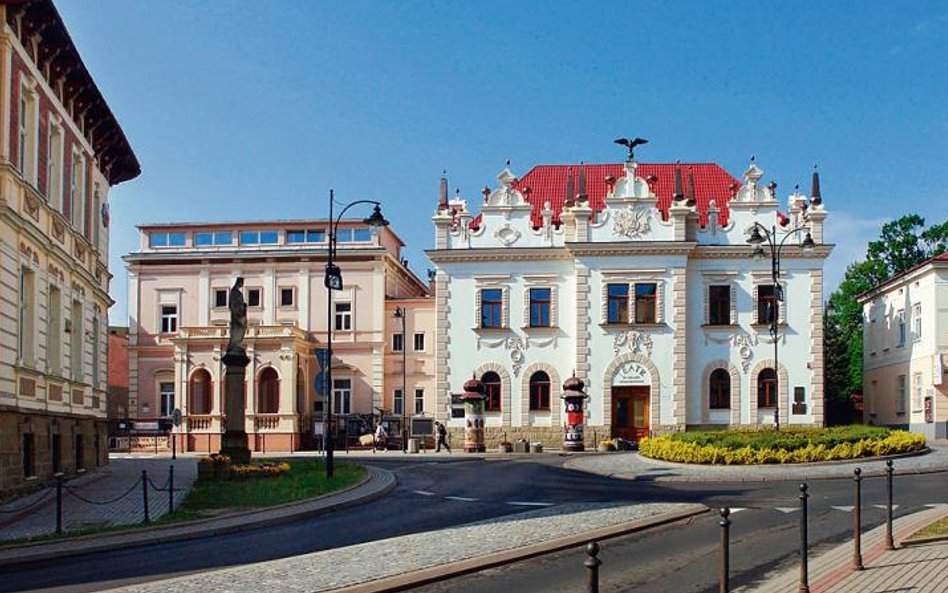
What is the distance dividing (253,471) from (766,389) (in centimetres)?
3002

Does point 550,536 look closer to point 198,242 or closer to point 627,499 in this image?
point 627,499

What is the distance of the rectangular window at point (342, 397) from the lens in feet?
206

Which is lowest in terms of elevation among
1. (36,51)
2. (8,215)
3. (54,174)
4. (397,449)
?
(397,449)

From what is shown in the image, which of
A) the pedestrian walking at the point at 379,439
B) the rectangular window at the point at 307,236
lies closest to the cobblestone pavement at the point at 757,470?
the pedestrian walking at the point at 379,439

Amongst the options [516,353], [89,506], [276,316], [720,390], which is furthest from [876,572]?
[276,316]

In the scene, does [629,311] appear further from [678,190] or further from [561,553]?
[561,553]

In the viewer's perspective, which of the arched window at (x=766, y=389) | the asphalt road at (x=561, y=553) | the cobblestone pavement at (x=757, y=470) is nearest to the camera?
the asphalt road at (x=561, y=553)

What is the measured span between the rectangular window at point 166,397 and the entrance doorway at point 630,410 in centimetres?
2546

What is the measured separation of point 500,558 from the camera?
14.6 m

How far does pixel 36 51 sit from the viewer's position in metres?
25.8

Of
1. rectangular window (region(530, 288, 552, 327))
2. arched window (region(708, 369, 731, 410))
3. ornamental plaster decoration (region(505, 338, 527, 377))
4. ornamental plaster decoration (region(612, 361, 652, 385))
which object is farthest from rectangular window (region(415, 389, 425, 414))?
arched window (region(708, 369, 731, 410))

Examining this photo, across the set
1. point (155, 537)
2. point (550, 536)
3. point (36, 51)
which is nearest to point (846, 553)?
point (550, 536)

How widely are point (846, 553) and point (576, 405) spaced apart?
31417 mm

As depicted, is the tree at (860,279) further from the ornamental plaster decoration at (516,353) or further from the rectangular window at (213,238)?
the rectangular window at (213,238)
